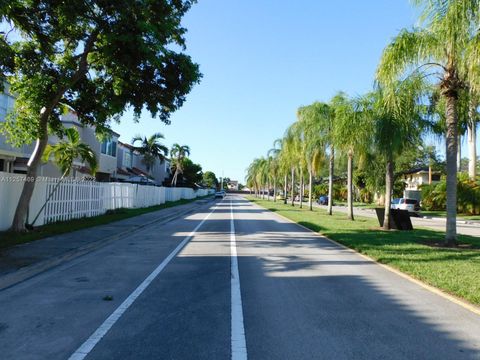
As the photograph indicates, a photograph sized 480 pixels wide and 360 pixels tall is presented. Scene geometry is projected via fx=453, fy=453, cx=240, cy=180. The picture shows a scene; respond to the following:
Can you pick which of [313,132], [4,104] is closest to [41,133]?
[4,104]

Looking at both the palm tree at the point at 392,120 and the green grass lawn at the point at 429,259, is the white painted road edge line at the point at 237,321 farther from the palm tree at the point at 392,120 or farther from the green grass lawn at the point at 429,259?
the palm tree at the point at 392,120

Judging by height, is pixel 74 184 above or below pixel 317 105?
below

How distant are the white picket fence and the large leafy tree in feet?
2.45

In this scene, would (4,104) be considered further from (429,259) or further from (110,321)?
(429,259)

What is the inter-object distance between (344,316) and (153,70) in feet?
34.0

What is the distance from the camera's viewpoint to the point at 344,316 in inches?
247

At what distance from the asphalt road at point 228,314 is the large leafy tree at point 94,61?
5.91m

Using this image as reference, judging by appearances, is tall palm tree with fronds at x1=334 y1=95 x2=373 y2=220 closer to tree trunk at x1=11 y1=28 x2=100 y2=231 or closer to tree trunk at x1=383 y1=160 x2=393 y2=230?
tree trunk at x1=383 y1=160 x2=393 y2=230

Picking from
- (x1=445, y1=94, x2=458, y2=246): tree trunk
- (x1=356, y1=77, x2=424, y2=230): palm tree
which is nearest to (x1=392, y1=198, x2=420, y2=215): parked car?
(x1=356, y1=77, x2=424, y2=230): palm tree

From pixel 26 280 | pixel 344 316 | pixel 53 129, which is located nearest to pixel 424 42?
pixel 344 316

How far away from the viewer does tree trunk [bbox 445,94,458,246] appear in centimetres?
1380

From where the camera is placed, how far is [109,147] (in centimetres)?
4122

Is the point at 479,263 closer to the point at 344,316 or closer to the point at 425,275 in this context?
the point at 425,275

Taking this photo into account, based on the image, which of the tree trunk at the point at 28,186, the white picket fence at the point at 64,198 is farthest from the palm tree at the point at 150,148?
the tree trunk at the point at 28,186
